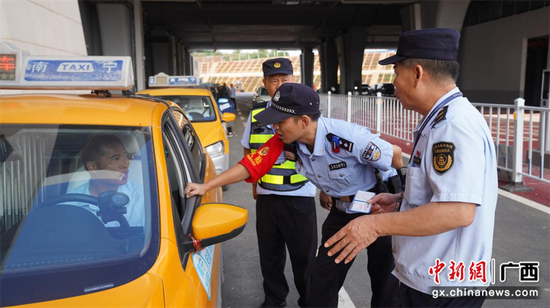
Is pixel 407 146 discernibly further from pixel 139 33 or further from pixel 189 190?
pixel 139 33

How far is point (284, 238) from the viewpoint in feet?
11.6

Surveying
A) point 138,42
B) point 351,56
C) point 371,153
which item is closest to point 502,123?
point 371,153

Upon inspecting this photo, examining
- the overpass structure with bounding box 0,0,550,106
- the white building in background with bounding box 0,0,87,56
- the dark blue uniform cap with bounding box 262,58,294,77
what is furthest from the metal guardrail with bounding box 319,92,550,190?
the overpass structure with bounding box 0,0,550,106

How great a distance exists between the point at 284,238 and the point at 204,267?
120 centimetres

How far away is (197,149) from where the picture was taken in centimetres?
397

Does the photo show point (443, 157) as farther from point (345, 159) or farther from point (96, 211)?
point (96, 211)

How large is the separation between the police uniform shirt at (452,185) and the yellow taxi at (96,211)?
2.67 feet

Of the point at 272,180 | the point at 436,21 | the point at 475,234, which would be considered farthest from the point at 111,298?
the point at 436,21

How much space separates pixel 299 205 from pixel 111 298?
1929mm

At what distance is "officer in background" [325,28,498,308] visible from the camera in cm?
169

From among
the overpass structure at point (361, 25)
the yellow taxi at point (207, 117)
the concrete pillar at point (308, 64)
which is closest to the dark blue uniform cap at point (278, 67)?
the yellow taxi at point (207, 117)

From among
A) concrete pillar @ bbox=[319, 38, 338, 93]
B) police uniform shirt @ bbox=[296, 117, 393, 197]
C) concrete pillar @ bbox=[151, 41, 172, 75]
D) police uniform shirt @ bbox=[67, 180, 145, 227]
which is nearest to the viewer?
police uniform shirt @ bbox=[67, 180, 145, 227]

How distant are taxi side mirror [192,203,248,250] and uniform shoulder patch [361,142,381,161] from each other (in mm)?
827

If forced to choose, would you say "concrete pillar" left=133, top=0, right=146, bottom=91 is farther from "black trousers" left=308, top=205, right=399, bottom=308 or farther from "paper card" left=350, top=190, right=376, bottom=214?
"paper card" left=350, top=190, right=376, bottom=214
